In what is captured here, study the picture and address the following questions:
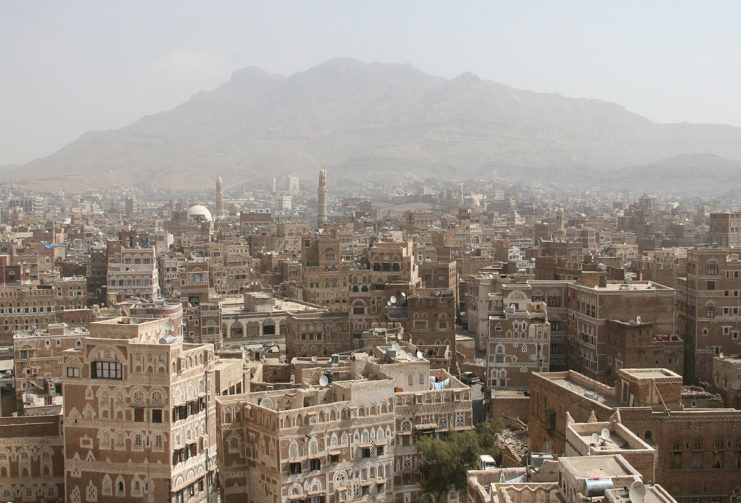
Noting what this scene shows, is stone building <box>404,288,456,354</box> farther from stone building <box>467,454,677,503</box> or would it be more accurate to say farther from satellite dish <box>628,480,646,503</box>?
satellite dish <box>628,480,646,503</box>

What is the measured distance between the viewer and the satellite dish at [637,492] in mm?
23891

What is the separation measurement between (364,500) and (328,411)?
4362mm

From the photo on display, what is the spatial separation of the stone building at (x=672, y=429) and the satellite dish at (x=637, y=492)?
53.8 ft

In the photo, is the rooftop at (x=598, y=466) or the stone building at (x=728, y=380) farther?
the stone building at (x=728, y=380)

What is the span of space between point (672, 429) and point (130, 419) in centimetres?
2333

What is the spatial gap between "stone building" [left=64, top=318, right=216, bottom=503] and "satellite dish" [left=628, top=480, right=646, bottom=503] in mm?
18995

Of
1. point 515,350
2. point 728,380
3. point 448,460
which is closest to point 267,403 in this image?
point 448,460

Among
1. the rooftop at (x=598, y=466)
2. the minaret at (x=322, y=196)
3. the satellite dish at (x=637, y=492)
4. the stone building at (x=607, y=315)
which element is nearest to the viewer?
the satellite dish at (x=637, y=492)

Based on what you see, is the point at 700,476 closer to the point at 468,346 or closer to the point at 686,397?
the point at 686,397

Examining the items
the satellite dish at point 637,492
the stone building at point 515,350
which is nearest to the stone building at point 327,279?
the stone building at point 515,350

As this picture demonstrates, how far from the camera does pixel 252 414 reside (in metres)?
39.2

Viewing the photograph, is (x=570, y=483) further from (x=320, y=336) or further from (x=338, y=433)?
(x=320, y=336)

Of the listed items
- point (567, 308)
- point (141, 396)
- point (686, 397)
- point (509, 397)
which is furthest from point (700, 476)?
point (141, 396)

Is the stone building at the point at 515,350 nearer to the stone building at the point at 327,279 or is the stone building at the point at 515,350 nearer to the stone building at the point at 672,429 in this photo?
the stone building at the point at 672,429
